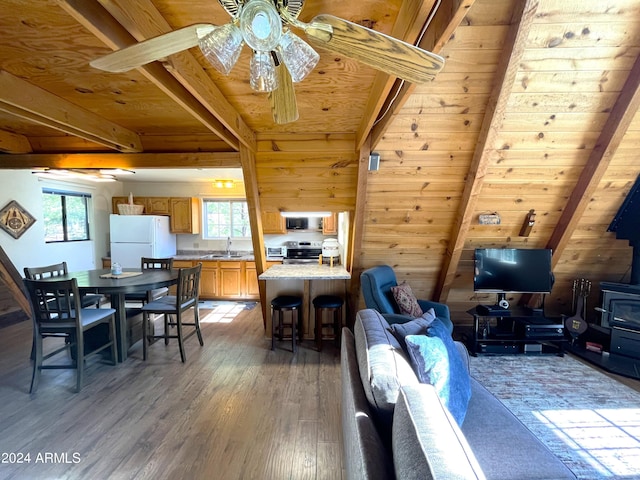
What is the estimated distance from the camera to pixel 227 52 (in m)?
1.06

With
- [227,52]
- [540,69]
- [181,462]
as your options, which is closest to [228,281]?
[181,462]

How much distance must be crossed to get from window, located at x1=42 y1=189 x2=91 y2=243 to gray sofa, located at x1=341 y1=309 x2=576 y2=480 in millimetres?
5609

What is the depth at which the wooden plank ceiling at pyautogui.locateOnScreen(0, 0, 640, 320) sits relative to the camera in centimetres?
144

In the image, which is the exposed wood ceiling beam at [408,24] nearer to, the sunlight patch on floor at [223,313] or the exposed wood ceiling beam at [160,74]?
the exposed wood ceiling beam at [160,74]

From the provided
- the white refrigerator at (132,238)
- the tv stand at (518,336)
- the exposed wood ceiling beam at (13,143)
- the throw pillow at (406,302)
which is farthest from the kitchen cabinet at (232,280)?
the tv stand at (518,336)

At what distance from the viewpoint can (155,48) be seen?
1.00 metres

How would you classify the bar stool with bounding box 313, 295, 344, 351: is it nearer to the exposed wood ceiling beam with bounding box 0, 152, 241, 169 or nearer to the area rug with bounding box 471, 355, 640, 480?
the area rug with bounding box 471, 355, 640, 480

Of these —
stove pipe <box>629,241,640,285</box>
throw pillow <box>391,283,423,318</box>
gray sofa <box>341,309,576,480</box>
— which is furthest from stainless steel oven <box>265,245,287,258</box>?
stove pipe <box>629,241,640,285</box>

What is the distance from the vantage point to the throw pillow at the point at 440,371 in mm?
1356

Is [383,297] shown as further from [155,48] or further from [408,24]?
[155,48]

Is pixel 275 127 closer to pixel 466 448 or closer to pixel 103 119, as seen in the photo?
pixel 103 119

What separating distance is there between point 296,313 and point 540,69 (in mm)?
3307

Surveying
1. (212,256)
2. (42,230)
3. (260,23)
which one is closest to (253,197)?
(260,23)

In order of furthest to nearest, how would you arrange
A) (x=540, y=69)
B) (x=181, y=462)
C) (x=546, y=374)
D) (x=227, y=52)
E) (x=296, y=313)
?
(x=296, y=313) < (x=546, y=374) < (x=540, y=69) < (x=181, y=462) < (x=227, y=52)
